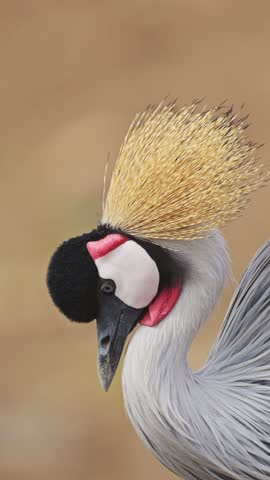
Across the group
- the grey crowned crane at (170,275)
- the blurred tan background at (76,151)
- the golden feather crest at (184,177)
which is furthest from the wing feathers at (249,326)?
the blurred tan background at (76,151)

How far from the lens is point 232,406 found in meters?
2.35

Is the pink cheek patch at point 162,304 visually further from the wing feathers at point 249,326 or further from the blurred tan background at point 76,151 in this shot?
the blurred tan background at point 76,151

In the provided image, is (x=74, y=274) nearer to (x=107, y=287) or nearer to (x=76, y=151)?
(x=107, y=287)

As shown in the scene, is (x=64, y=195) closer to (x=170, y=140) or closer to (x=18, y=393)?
(x=18, y=393)

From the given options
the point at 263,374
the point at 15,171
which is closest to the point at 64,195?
the point at 15,171

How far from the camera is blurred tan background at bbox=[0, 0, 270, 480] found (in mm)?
3893

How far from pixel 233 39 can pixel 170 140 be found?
3.22 meters

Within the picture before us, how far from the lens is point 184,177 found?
7.52ft

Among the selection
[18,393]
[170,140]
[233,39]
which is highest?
[233,39]

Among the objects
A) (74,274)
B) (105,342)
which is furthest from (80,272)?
(105,342)

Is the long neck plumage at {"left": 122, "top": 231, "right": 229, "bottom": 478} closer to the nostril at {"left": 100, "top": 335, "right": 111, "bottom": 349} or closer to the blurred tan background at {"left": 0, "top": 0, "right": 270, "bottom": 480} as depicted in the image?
the nostril at {"left": 100, "top": 335, "right": 111, "bottom": 349}

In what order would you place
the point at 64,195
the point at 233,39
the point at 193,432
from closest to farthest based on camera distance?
the point at 193,432, the point at 64,195, the point at 233,39

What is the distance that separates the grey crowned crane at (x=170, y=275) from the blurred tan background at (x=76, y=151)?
54.9 inches

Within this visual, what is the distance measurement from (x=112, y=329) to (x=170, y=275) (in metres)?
0.11
